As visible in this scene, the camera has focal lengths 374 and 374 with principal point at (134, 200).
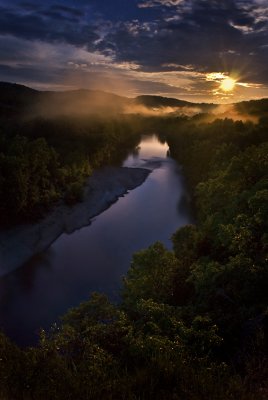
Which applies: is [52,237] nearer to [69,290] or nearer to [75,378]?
[69,290]

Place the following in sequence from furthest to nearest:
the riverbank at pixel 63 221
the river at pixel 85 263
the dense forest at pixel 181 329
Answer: the riverbank at pixel 63 221 → the river at pixel 85 263 → the dense forest at pixel 181 329

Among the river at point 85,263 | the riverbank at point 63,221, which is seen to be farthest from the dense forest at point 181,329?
the riverbank at point 63,221

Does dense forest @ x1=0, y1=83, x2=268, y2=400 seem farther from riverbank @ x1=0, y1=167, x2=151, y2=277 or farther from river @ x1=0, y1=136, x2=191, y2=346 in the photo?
riverbank @ x1=0, y1=167, x2=151, y2=277

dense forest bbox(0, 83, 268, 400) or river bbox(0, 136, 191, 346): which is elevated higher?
dense forest bbox(0, 83, 268, 400)

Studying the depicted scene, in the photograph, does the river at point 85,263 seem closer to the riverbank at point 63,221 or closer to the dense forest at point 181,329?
the riverbank at point 63,221

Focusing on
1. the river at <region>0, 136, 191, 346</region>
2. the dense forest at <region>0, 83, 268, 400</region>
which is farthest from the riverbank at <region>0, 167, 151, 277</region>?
the dense forest at <region>0, 83, 268, 400</region>

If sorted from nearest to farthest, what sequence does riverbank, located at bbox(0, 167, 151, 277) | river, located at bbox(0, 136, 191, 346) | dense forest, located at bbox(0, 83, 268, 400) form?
dense forest, located at bbox(0, 83, 268, 400)
river, located at bbox(0, 136, 191, 346)
riverbank, located at bbox(0, 167, 151, 277)
